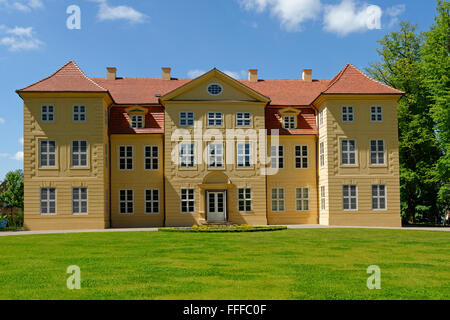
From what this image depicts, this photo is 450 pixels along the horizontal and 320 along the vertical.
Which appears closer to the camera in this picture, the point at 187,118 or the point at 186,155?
the point at 186,155

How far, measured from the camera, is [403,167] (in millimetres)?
42094

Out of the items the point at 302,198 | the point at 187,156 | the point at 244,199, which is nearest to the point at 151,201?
the point at 187,156

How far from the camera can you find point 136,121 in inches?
1485

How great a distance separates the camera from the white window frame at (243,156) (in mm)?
36750

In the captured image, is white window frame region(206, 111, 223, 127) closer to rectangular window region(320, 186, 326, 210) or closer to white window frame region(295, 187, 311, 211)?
white window frame region(295, 187, 311, 211)

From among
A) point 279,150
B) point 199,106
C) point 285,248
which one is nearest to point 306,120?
point 279,150

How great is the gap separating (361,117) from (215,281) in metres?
28.1

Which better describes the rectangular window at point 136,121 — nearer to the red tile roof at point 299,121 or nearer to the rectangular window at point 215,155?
the rectangular window at point 215,155

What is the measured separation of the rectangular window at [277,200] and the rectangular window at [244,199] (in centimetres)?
207

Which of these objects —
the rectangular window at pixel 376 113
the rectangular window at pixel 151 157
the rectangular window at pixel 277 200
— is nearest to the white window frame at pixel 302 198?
the rectangular window at pixel 277 200

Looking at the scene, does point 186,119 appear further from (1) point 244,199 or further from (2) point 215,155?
(1) point 244,199

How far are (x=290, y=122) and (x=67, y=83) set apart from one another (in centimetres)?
1623

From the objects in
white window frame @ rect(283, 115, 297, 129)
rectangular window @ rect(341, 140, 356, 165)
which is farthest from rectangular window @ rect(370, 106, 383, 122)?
white window frame @ rect(283, 115, 297, 129)

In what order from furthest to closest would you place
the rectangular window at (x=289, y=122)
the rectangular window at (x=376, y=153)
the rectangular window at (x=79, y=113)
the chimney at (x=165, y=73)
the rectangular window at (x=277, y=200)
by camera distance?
the chimney at (x=165, y=73), the rectangular window at (x=289, y=122), the rectangular window at (x=277, y=200), the rectangular window at (x=376, y=153), the rectangular window at (x=79, y=113)
